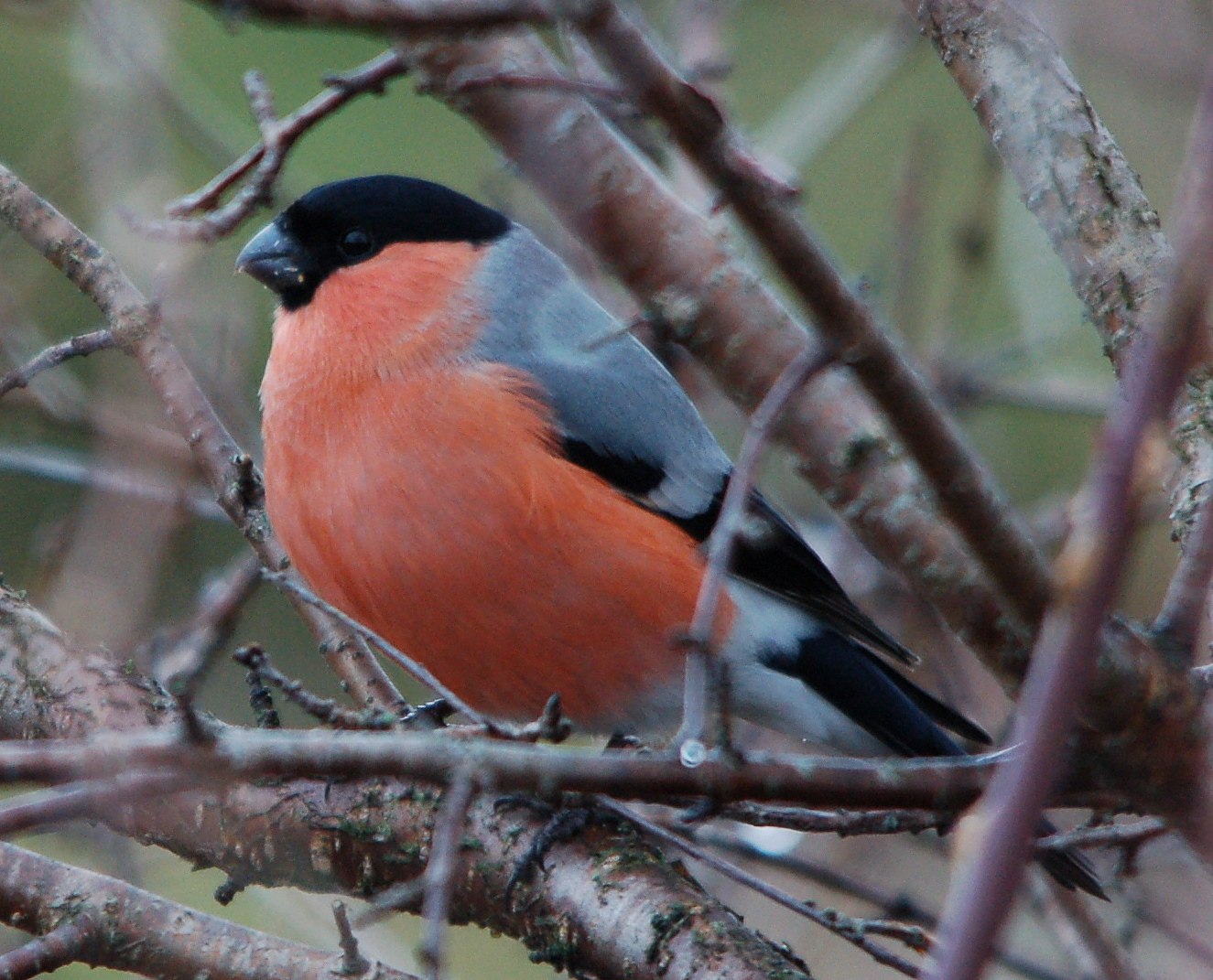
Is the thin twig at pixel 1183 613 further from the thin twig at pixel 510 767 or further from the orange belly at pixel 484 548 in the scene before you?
the orange belly at pixel 484 548

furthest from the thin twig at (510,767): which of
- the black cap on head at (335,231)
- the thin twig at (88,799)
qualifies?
the black cap on head at (335,231)

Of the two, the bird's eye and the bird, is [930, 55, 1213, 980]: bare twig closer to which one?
the bird

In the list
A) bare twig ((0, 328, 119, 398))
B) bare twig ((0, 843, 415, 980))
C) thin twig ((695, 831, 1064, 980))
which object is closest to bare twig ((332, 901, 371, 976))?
bare twig ((0, 843, 415, 980))

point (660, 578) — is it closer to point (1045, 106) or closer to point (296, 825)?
point (296, 825)

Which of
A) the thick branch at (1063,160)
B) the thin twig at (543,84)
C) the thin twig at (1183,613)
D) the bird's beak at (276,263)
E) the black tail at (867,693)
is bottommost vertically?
the thin twig at (1183,613)

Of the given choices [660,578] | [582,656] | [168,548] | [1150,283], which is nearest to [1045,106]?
[1150,283]

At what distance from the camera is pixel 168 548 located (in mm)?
2555

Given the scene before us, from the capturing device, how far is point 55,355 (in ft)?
8.42

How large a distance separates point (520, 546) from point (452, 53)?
1.23m

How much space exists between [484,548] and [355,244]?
105cm

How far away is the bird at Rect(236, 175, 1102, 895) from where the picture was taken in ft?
9.05

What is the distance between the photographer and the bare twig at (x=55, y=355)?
97.9 inches

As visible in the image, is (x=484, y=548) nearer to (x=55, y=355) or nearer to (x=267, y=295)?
(x=55, y=355)

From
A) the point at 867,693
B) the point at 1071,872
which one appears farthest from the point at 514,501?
the point at 1071,872
